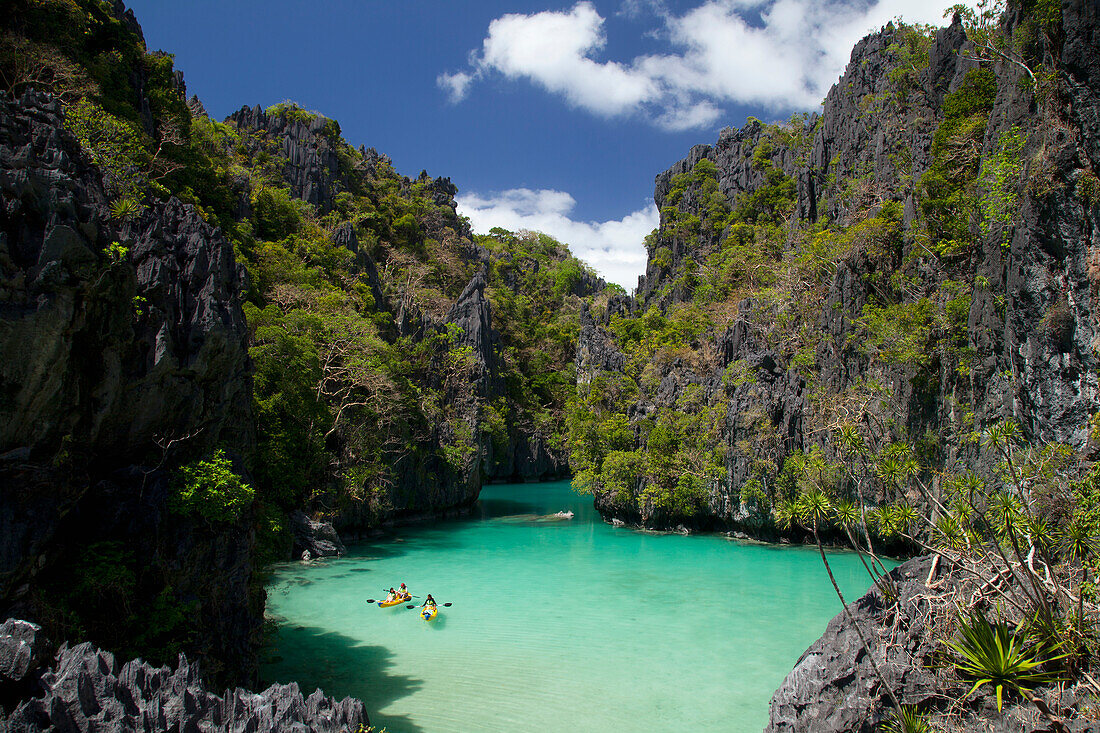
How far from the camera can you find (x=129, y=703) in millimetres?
4309

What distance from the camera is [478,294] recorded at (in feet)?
112

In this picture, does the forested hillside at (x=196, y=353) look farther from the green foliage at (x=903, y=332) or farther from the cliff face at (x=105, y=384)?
the green foliage at (x=903, y=332)

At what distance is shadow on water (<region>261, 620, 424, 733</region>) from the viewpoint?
8402 millimetres

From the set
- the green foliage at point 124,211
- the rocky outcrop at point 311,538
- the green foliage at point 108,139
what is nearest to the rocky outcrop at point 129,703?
the green foliage at point 124,211

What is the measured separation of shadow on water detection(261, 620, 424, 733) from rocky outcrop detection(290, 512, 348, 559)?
668cm

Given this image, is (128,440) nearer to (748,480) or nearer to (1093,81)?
(1093,81)

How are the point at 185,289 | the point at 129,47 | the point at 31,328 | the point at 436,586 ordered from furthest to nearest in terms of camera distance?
the point at 129,47 → the point at 436,586 → the point at 185,289 → the point at 31,328

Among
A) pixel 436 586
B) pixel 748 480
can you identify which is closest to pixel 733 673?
pixel 436 586

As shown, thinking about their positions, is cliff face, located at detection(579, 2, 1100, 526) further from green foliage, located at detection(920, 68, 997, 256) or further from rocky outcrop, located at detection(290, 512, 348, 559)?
rocky outcrop, located at detection(290, 512, 348, 559)

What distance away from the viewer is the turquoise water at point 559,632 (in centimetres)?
840

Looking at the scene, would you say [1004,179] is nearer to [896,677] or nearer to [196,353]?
[896,677]

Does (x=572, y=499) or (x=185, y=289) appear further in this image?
(x=572, y=499)

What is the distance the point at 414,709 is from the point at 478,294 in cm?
2732

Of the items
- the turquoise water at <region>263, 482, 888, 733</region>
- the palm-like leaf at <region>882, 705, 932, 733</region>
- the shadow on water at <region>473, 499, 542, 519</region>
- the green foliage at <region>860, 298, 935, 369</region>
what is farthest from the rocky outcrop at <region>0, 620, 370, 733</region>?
the shadow on water at <region>473, 499, 542, 519</region>
